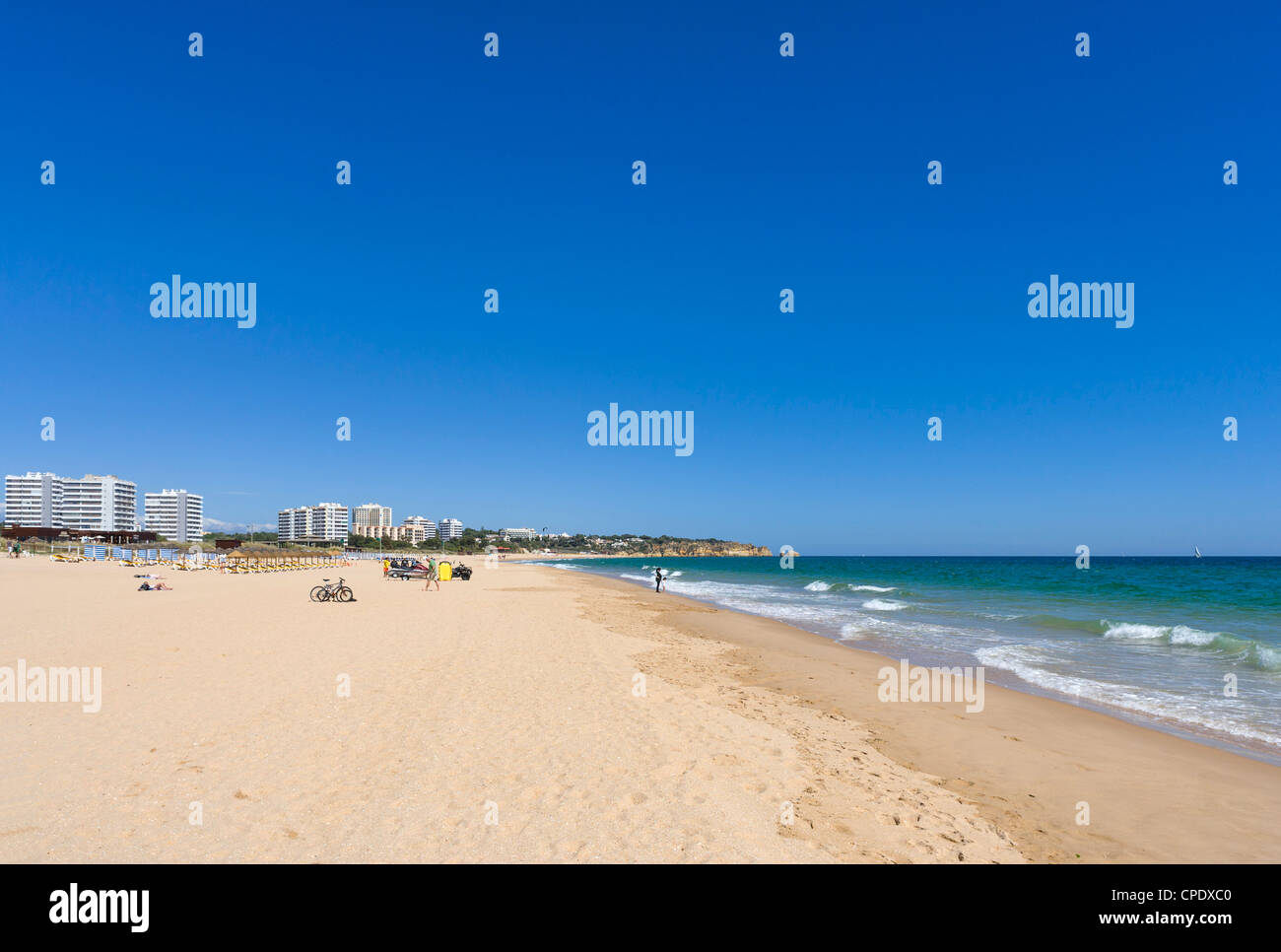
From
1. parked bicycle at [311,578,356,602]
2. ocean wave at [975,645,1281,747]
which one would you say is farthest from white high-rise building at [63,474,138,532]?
ocean wave at [975,645,1281,747]

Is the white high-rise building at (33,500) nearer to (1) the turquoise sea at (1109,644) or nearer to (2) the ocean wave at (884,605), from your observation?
(1) the turquoise sea at (1109,644)

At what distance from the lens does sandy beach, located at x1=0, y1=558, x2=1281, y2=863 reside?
15.6 feet

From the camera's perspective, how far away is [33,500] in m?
159

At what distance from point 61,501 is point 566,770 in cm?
21283

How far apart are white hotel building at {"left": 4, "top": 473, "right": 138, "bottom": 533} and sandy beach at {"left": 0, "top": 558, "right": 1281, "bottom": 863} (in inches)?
7558

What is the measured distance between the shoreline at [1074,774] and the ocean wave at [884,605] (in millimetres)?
18182

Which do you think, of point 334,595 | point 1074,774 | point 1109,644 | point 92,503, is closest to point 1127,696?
point 1074,774

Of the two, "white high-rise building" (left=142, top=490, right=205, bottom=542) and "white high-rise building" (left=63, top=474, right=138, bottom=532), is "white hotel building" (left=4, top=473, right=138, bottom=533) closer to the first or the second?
"white high-rise building" (left=63, top=474, right=138, bottom=532)

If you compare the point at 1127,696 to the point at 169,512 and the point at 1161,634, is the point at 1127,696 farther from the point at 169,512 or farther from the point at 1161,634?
the point at 169,512
